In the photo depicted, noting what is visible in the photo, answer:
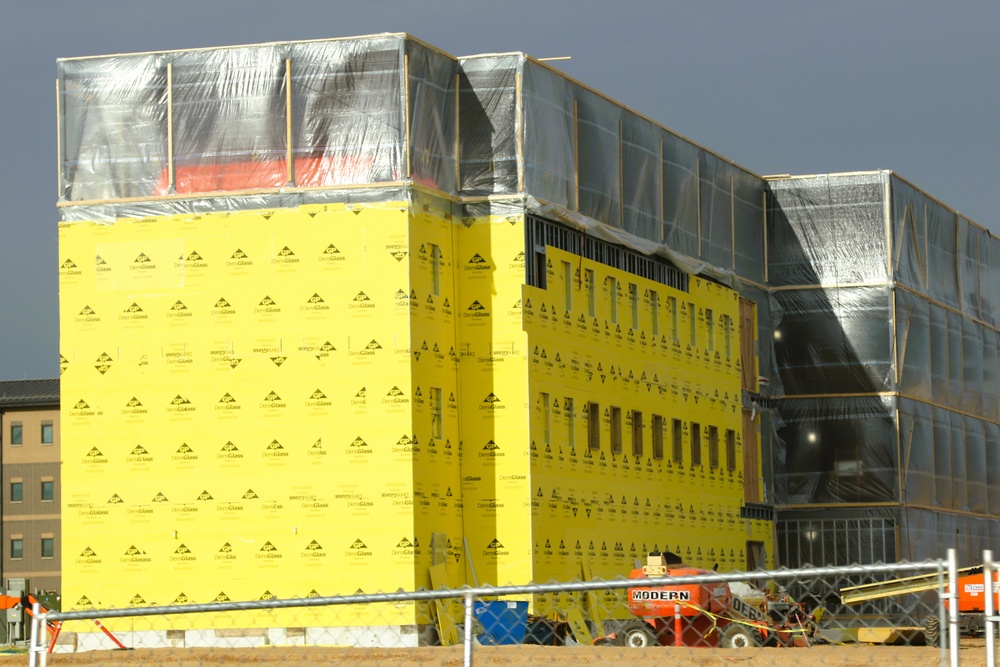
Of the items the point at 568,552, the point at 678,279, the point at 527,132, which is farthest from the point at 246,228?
the point at 678,279

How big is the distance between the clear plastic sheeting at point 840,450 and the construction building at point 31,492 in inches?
1851

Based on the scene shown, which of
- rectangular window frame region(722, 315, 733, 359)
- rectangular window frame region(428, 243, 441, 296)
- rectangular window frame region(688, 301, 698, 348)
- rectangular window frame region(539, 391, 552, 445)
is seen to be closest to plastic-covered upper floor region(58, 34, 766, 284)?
rectangular window frame region(428, 243, 441, 296)

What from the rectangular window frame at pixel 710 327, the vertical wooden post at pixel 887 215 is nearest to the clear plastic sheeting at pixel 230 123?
the rectangular window frame at pixel 710 327

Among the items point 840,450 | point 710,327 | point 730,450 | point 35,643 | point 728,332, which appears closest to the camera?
point 35,643

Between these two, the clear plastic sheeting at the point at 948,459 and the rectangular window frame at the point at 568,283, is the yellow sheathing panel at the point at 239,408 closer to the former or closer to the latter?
the rectangular window frame at the point at 568,283

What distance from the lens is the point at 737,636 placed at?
32.1 m

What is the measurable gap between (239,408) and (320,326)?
2604mm

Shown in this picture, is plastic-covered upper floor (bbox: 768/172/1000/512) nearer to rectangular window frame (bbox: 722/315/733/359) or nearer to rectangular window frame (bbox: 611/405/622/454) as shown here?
rectangular window frame (bbox: 722/315/733/359)

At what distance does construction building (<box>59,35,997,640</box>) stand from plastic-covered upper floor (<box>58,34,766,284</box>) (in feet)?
0.17

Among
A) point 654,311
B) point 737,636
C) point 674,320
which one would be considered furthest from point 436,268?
point 737,636

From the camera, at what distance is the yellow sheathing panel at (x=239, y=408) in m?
35.4

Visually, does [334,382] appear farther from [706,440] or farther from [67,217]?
[706,440]

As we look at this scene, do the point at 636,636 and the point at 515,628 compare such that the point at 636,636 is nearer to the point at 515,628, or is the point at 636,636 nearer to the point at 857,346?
the point at 515,628

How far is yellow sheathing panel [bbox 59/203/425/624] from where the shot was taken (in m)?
35.4
